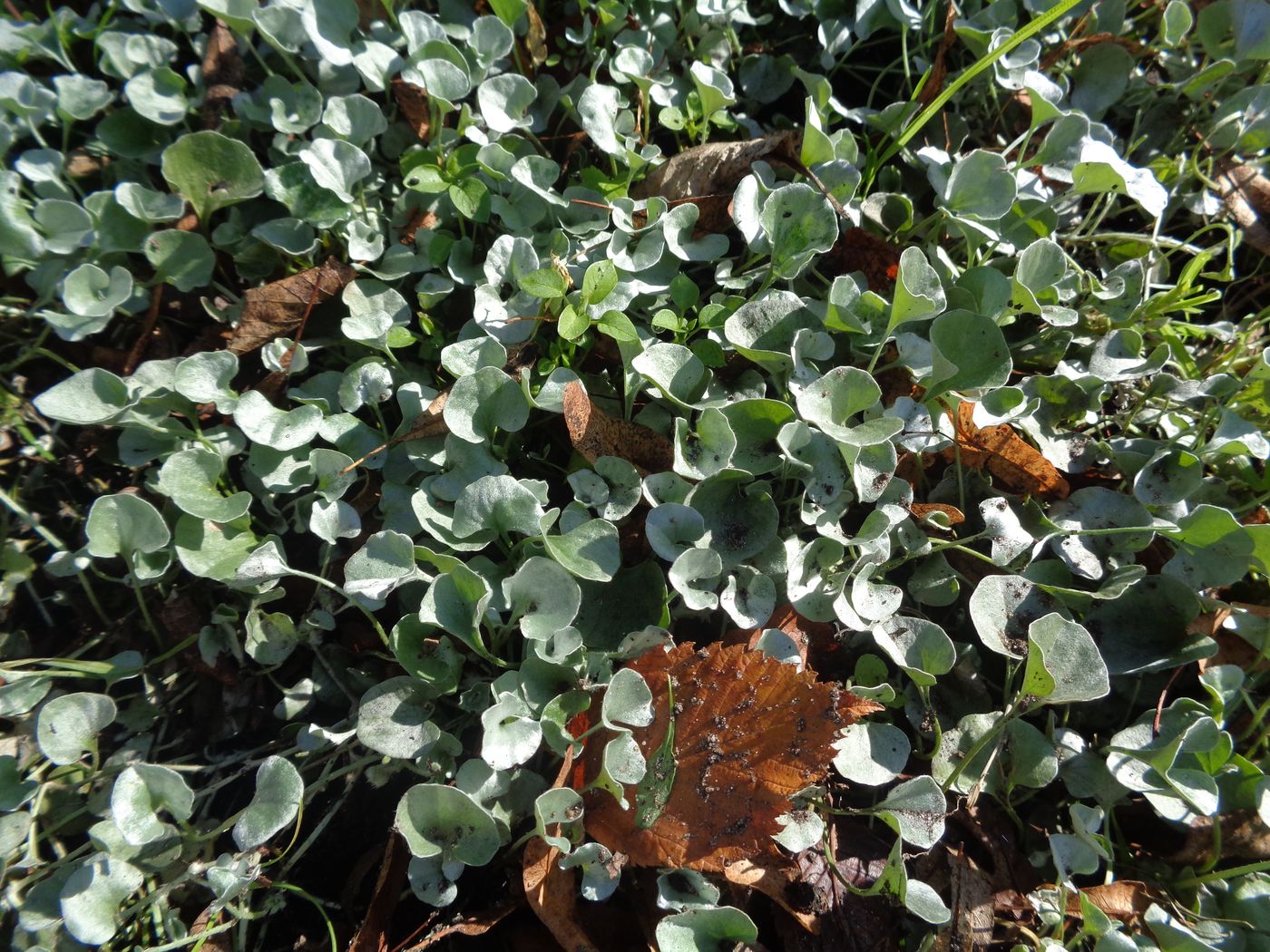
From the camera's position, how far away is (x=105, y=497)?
4.17 ft

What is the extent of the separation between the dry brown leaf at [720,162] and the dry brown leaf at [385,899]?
117 centimetres

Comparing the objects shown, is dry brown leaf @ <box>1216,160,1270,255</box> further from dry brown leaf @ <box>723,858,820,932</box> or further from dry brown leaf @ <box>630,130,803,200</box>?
dry brown leaf @ <box>723,858,820,932</box>

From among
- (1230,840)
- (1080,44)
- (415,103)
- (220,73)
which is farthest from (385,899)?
(1080,44)

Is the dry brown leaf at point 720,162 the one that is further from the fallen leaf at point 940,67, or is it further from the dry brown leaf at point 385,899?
the dry brown leaf at point 385,899

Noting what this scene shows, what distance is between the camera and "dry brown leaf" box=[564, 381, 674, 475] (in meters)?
1.35

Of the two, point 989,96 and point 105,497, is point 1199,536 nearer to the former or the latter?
point 989,96

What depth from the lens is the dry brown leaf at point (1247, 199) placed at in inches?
68.3

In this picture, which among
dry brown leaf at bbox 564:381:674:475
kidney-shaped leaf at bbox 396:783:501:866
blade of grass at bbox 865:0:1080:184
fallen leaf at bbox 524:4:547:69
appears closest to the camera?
kidney-shaped leaf at bbox 396:783:501:866

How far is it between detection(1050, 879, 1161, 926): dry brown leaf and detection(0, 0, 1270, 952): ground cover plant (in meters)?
0.01

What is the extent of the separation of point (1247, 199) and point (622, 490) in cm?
141

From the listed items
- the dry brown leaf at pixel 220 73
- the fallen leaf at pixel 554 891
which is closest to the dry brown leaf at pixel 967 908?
the fallen leaf at pixel 554 891

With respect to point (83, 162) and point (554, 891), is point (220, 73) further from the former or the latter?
point (554, 891)

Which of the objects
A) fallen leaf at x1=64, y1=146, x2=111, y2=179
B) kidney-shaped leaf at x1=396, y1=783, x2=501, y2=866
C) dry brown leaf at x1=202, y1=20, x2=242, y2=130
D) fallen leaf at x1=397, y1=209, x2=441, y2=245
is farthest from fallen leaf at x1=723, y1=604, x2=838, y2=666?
fallen leaf at x1=64, y1=146, x2=111, y2=179

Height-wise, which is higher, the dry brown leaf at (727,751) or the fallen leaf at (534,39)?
the fallen leaf at (534,39)
